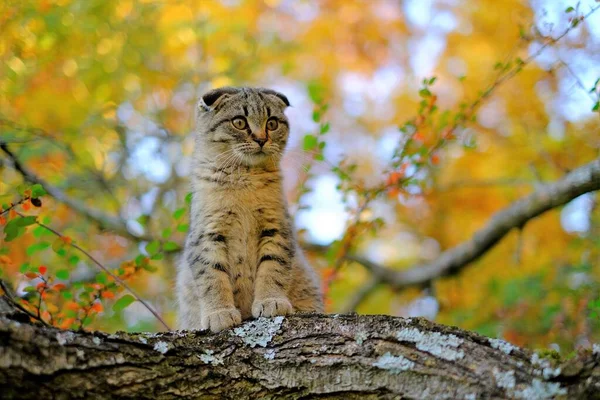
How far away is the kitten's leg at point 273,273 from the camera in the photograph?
Result: 4.98 meters

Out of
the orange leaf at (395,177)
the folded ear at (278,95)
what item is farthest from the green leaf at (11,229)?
the orange leaf at (395,177)

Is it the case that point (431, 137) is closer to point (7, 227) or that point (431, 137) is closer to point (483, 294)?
point (483, 294)

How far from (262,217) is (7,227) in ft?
6.92

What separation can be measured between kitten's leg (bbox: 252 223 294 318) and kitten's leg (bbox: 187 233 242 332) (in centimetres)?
23

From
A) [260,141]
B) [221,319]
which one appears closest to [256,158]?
[260,141]

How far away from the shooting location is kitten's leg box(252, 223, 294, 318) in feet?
16.3

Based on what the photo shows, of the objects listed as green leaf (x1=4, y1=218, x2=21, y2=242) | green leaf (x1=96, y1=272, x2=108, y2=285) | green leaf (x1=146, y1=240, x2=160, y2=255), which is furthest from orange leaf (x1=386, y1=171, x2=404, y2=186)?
green leaf (x1=4, y1=218, x2=21, y2=242)

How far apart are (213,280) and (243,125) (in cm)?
162

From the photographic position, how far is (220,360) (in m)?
3.81

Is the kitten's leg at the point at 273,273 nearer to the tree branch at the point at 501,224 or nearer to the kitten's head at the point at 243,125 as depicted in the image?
the kitten's head at the point at 243,125

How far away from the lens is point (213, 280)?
5.26m

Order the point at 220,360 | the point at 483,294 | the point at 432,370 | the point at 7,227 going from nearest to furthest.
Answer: the point at 432,370, the point at 220,360, the point at 7,227, the point at 483,294

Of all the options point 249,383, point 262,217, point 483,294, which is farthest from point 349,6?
point 249,383

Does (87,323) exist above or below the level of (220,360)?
above
